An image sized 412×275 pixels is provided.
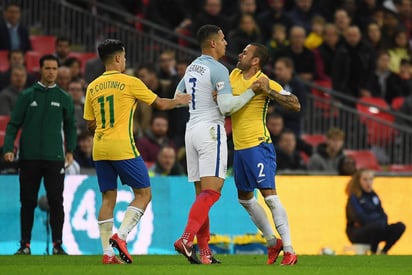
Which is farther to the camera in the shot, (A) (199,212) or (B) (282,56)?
(B) (282,56)

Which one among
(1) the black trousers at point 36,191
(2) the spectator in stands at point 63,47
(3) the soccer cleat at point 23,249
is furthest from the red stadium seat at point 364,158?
(3) the soccer cleat at point 23,249

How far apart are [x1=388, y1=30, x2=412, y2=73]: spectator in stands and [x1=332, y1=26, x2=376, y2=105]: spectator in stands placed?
131cm

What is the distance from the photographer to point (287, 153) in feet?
70.0

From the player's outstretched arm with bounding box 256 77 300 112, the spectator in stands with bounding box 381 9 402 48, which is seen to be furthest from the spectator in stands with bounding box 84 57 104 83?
the spectator in stands with bounding box 381 9 402 48

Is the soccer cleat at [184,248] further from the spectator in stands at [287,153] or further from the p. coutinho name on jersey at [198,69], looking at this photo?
the spectator in stands at [287,153]

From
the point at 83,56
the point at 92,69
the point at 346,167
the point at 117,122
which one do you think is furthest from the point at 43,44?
the point at 117,122

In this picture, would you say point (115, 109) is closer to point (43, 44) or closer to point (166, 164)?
point (166, 164)

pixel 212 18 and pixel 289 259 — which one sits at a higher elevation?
pixel 212 18

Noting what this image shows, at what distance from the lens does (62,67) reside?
20.6 meters

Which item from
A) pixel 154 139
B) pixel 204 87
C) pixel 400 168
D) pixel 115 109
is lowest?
pixel 400 168

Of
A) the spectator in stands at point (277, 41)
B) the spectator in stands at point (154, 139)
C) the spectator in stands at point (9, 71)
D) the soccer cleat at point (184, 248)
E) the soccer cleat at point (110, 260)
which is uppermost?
the spectator in stands at point (277, 41)

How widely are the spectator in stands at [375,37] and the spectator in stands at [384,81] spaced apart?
1.85 feet

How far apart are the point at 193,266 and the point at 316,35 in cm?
1321

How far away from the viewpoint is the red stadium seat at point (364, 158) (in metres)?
23.4
